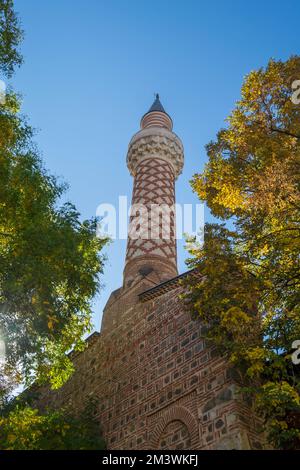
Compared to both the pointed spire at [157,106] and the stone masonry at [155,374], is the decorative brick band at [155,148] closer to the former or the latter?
the pointed spire at [157,106]

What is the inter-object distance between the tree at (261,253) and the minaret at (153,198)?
154 inches

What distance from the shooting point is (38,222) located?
21.4ft

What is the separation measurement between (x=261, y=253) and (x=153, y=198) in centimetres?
693

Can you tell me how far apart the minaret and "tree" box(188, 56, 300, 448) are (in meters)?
3.91

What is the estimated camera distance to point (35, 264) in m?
5.98

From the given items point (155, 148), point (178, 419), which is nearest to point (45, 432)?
point (178, 419)

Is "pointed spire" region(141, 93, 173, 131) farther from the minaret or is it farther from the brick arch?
the brick arch

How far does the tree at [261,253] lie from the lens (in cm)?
564

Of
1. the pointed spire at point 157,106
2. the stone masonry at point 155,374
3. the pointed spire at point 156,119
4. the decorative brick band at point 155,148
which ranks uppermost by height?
the pointed spire at point 157,106

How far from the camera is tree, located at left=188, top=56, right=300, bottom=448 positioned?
5.64m

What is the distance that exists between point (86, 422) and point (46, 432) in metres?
0.84

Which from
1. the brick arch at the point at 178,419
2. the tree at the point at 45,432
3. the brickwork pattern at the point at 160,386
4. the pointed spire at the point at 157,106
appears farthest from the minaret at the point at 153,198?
the brick arch at the point at 178,419

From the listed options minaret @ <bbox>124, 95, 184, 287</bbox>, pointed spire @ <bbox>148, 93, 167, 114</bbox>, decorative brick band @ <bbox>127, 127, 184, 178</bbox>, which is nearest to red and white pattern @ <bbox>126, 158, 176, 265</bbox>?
minaret @ <bbox>124, 95, 184, 287</bbox>
